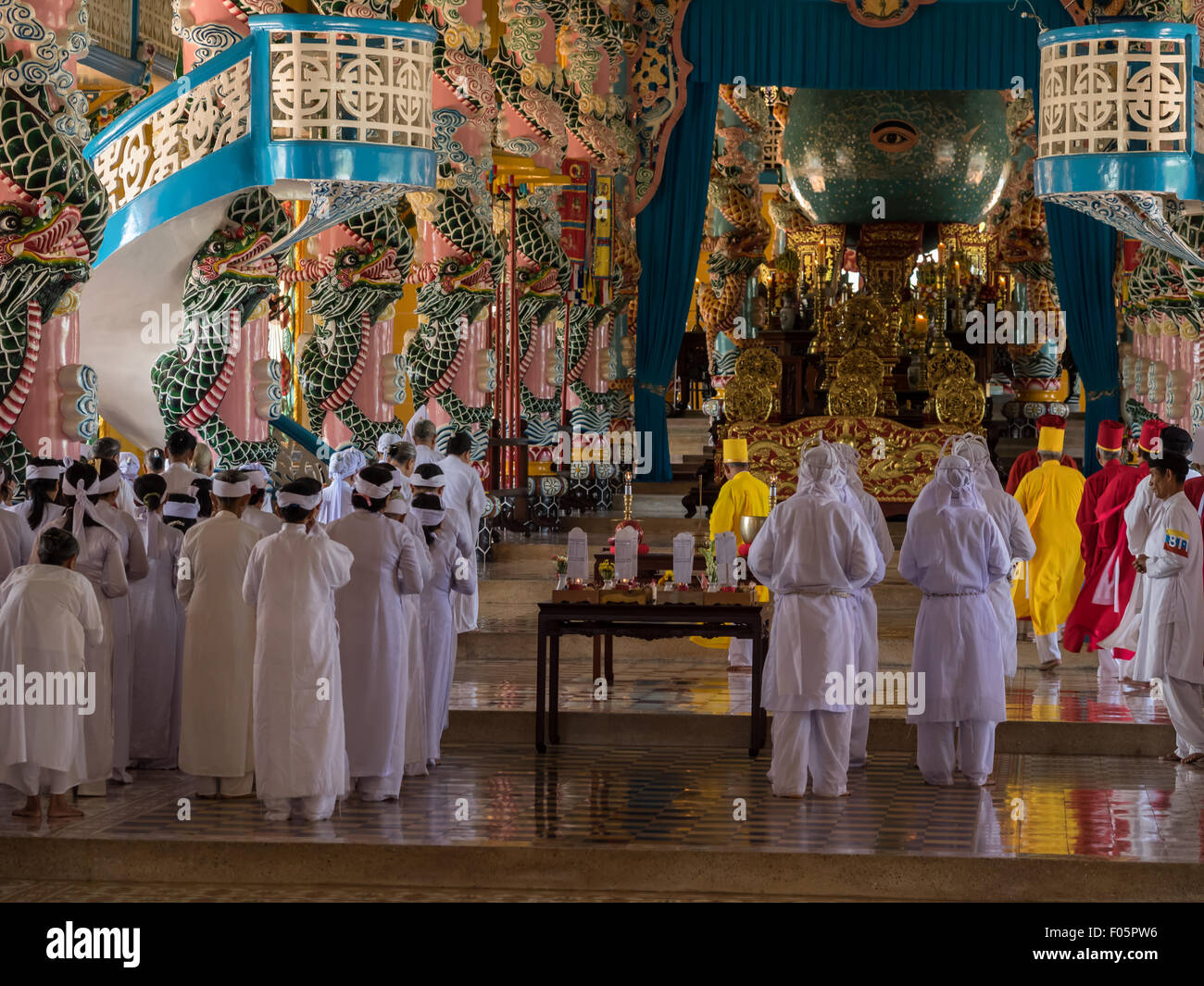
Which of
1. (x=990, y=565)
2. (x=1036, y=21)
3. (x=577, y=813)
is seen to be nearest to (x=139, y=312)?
(x=577, y=813)

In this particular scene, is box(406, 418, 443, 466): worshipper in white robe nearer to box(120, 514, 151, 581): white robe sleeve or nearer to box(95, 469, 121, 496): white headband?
box(120, 514, 151, 581): white robe sleeve

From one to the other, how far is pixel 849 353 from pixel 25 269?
9555mm

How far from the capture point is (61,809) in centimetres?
716

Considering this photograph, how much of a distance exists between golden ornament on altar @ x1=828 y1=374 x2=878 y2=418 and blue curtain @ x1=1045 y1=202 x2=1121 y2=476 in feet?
8.02

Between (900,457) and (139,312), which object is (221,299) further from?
(900,457)

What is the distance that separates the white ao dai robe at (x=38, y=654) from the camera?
6941 millimetres

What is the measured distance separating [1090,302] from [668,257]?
4023 mm

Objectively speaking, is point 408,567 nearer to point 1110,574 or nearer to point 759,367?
point 1110,574

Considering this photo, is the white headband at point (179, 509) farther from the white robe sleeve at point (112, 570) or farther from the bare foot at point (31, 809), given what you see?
the bare foot at point (31, 809)

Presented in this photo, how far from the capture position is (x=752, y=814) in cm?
743

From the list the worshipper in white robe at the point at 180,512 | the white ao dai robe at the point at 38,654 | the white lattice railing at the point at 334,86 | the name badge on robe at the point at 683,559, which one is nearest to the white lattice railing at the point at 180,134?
the white lattice railing at the point at 334,86

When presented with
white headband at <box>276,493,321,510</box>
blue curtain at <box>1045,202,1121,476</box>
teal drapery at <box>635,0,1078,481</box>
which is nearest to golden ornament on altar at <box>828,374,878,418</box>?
blue curtain at <box>1045,202,1121,476</box>

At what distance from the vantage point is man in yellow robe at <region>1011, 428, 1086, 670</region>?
10.8 m

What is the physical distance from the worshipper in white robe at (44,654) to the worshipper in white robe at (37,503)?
0.24m
